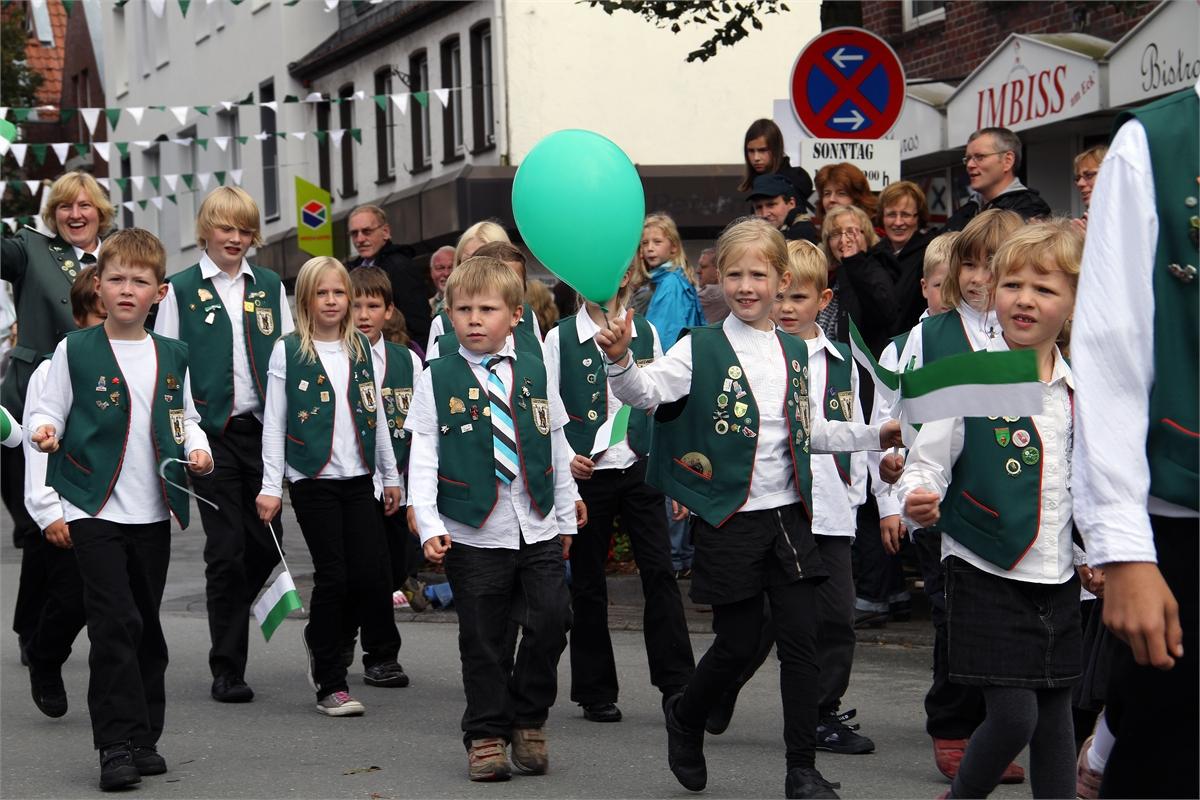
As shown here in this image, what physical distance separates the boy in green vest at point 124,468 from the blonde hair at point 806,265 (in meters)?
2.30

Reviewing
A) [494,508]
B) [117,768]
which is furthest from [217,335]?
[117,768]

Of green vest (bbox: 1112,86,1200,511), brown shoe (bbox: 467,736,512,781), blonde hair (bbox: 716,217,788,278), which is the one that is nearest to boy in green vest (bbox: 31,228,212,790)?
brown shoe (bbox: 467,736,512,781)

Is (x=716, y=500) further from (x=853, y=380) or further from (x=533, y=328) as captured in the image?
(x=533, y=328)

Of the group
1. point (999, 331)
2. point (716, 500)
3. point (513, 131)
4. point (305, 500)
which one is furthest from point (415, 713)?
point (513, 131)

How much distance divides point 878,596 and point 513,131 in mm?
18612

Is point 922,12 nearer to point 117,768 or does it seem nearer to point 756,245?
point 756,245

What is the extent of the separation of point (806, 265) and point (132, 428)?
260 centimetres

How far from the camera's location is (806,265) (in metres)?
7.16

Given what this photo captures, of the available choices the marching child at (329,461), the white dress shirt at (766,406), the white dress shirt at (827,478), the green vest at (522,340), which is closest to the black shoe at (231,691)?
the marching child at (329,461)

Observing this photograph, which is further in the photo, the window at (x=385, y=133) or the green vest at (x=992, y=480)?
the window at (x=385, y=133)

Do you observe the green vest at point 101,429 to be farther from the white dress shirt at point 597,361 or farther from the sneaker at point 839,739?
the sneaker at point 839,739

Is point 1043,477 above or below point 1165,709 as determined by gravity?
above

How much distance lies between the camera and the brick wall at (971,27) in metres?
16.0

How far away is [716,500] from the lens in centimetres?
614
